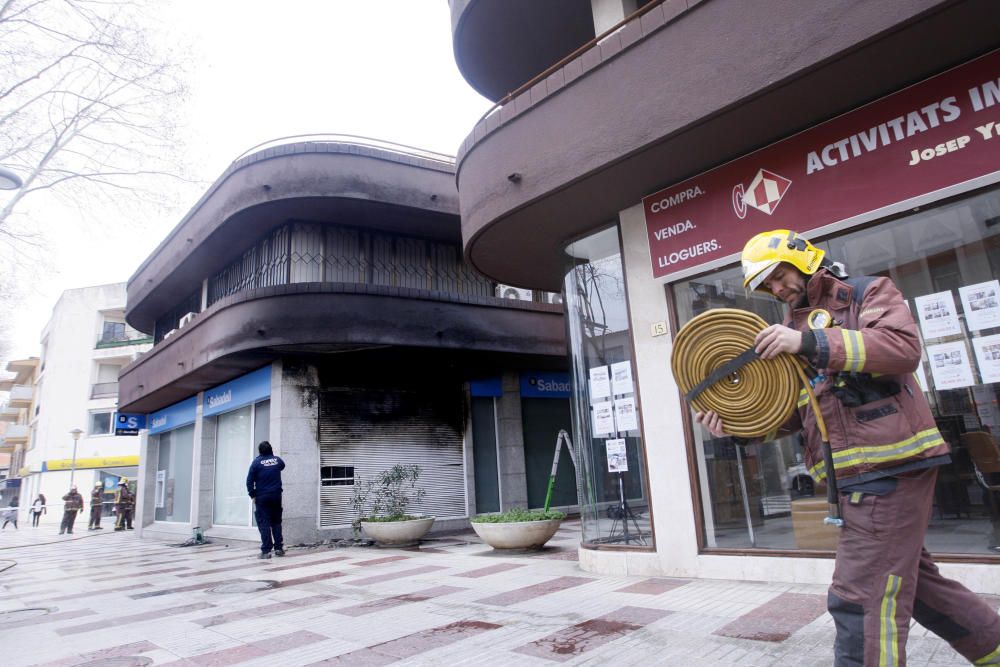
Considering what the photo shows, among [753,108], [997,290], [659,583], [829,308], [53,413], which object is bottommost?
[659,583]

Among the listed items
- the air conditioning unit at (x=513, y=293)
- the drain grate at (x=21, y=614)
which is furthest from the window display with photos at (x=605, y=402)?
the air conditioning unit at (x=513, y=293)

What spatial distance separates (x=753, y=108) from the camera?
5465mm

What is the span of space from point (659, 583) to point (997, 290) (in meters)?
3.85

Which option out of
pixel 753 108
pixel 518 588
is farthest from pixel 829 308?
pixel 518 588

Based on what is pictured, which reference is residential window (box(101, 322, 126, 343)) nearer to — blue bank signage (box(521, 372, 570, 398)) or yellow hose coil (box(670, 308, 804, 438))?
blue bank signage (box(521, 372, 570, 398))

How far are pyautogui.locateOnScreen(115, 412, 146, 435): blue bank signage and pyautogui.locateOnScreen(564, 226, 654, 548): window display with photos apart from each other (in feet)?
58.8

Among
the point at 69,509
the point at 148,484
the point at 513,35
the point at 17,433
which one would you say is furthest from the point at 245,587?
the point at 17,433

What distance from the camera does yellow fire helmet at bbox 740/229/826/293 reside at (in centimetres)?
274

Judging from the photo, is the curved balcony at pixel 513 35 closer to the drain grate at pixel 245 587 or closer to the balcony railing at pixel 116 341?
the drain grate at pixel 245 587

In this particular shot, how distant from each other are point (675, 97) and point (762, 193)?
48.9 inches

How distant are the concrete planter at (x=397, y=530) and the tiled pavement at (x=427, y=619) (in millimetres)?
1839

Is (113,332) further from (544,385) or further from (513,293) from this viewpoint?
(544,385)

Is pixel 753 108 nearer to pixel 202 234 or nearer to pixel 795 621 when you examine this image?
pixel 795 621

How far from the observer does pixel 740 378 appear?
2.84 m
